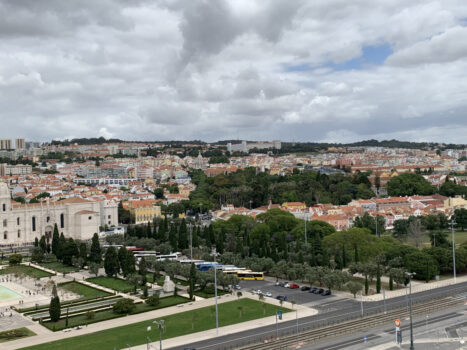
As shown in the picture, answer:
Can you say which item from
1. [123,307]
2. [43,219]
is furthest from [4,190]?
[123,307]

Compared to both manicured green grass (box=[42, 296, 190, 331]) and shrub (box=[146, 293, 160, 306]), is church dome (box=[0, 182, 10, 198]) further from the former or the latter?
shrub (box=[146, 293, 160, 306])

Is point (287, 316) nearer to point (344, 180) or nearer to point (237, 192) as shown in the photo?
point (237, 192)

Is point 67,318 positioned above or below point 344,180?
below

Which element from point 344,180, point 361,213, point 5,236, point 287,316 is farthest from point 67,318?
point 344,180

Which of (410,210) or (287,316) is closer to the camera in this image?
(287,316)

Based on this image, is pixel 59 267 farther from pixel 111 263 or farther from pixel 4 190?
pixel 4 190

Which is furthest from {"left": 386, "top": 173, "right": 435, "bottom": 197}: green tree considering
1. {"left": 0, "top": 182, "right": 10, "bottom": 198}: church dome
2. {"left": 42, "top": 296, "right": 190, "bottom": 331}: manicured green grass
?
{"left": 42, "top": 296, "right": 190, "bottom": 331}: manicured green grass

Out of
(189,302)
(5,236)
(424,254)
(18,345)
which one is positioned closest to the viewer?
(18,345)
